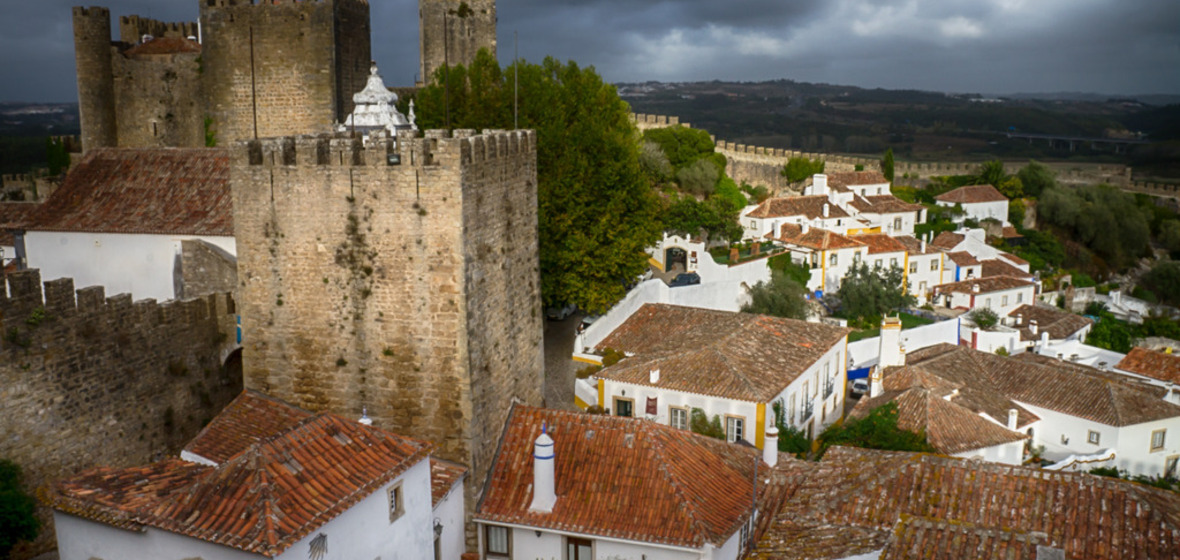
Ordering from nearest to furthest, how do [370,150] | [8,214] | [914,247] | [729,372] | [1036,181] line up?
1. [370,150]
2. [729,372]
3. [8,214]
4. [914,247]
5. [1036,181]

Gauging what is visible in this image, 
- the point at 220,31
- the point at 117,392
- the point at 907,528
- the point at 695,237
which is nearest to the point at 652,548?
the point at 907,528

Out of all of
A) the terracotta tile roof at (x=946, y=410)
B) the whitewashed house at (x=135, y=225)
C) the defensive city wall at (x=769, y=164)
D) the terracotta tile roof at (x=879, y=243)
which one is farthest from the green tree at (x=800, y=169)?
the whitewashed house at (x=135, y=225)

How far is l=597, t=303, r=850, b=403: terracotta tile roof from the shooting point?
16953 mm

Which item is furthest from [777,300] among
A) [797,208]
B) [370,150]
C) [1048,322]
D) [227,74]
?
[370,150]

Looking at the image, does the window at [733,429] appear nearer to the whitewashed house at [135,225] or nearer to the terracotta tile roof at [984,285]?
the whitewashed house at [135,225]

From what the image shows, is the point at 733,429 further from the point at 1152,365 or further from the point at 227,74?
the point at 1152,365

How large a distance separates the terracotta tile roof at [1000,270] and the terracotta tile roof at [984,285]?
1.01m

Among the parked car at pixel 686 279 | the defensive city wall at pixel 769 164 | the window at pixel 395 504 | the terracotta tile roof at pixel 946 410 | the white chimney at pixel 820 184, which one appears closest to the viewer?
the window at pixel 395 504

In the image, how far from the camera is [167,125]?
2097 centimetres

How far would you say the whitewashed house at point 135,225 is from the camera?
14.5 metres

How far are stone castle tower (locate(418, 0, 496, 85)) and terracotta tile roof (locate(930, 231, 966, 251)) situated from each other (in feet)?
63.9

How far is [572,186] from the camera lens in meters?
19.8

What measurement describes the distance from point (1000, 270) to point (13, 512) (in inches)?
1367

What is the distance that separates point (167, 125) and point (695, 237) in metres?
15.7
